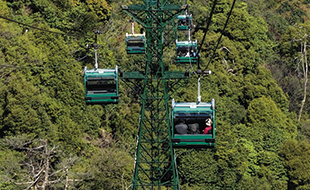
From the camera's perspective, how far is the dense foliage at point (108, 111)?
127 ft

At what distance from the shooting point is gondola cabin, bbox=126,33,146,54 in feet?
124

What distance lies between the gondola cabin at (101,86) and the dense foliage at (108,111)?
26.1 feet

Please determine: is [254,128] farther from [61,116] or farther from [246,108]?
[61,116]

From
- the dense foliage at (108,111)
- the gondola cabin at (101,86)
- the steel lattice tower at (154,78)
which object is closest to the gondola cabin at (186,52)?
the steel lattice tower at (154,78)

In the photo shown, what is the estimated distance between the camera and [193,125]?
20.5m

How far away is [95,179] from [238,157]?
1158 centimetres

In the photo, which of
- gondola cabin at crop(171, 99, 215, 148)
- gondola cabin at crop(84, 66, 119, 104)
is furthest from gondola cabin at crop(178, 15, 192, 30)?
gondola cabin at crop(171, 99, 215, 148)

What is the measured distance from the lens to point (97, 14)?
54938 millimetres

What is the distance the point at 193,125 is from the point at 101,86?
15.5 ft

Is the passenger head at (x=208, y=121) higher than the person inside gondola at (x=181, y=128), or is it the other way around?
the passenger head at (x=208, y=121)

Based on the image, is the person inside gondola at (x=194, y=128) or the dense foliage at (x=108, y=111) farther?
the dense foliage at (x=108, y=111)

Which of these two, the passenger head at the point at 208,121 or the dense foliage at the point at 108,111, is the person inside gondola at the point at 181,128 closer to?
the passenger head at the point at 208,121

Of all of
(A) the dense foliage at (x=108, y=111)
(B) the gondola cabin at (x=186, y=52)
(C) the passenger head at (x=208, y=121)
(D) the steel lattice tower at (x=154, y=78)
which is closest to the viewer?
(C) the passenger head at (x=208, y=121)

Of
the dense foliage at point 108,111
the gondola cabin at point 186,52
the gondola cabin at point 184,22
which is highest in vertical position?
the gondola cabin at point 184,22
